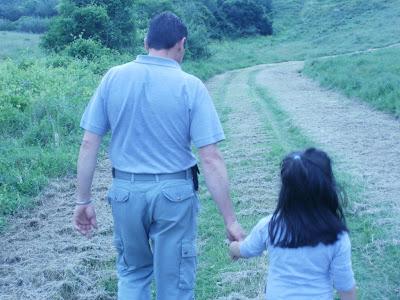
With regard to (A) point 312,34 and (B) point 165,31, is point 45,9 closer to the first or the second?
(A) point 312,34

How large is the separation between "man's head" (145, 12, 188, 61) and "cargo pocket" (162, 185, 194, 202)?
2.44 ft

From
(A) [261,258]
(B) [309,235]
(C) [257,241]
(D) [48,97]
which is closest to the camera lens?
(B) [309,235]

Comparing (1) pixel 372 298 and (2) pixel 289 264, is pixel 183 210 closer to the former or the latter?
(2) pixel 289 264

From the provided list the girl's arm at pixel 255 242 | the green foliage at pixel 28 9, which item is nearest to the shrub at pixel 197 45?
the green foliage at pixel 28 9

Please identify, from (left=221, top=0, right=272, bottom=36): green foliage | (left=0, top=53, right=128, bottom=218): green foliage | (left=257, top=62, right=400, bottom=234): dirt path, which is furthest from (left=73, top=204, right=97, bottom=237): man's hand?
(left=221, top=0, right=272, bottom=36): green foliage

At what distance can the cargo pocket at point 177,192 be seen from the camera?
308cm

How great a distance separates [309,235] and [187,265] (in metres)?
0.86

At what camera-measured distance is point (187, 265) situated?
10.6 feet

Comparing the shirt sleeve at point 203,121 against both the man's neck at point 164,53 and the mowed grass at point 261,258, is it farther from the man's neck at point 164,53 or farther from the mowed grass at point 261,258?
the mowed grass at point 261,258

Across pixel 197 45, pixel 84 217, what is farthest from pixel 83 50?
pixel 84 217

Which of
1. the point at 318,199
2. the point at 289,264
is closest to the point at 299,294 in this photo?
the point at 289,264

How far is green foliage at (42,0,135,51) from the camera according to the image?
2183cm

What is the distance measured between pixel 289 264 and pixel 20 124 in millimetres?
8708

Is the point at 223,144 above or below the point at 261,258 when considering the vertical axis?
below
